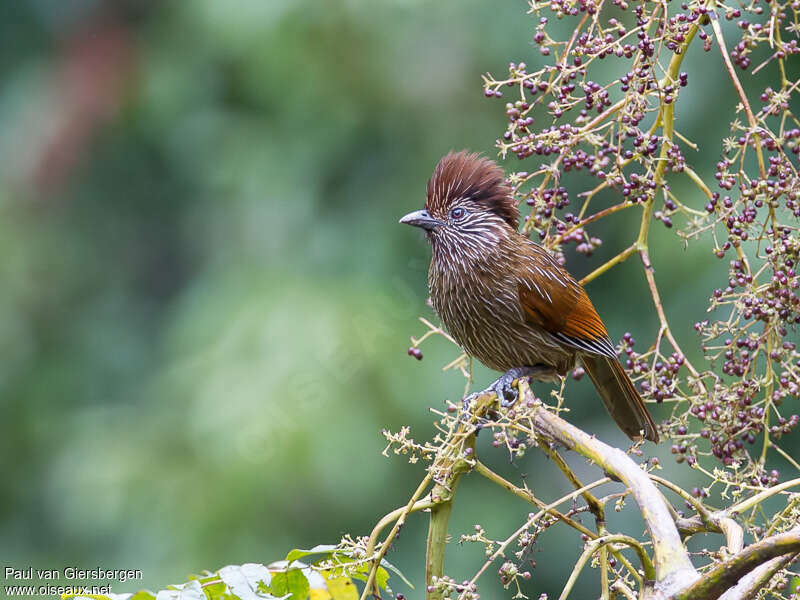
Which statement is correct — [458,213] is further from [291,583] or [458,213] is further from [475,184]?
[291,583]

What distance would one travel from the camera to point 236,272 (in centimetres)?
586

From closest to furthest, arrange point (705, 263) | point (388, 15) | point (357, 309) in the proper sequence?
point (705, 263), point (357, 309), point (388, 15)

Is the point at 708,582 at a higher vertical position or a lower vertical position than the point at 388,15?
lower

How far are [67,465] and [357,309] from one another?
193 cm

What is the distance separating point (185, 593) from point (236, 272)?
4181mm

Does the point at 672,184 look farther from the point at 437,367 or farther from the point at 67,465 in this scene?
the point at 67,465

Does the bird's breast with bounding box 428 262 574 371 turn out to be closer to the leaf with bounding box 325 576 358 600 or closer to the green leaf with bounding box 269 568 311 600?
the leaf with bounding box 325 576 358 600

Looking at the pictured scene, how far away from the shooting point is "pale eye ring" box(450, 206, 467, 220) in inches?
119

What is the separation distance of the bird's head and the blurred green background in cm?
67

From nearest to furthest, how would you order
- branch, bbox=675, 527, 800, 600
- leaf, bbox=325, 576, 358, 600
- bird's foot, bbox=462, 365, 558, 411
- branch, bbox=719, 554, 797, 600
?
1. branch, bbox=675, 527, 800, 600
2. branch, bbox=719, 554, 797, 600
3. leaf, bbox=325, 576, 358, 600
4. bird's foot, bbox=462, 365, 558, 411

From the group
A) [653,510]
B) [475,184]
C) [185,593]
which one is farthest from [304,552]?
[475,184]

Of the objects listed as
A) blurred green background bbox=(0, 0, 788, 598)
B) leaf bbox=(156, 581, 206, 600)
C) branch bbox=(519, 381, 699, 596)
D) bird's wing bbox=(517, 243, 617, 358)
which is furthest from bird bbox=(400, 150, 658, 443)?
leaf bbox=(156, 581, 206, 600)

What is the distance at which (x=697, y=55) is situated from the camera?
4902 mm

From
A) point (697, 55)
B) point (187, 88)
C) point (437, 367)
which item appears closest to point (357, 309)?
point (437, 367)
